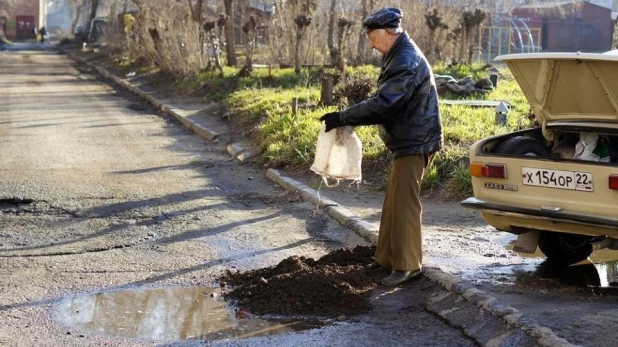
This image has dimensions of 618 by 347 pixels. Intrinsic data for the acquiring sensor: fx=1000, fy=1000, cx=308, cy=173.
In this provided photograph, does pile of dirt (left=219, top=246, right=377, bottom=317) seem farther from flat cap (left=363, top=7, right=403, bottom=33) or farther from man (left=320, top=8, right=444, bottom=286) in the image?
flat cap (left=363, top=7, right=403, bottom=33)

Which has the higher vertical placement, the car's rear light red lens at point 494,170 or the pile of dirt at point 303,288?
the car's rear light red lens at point 494,170

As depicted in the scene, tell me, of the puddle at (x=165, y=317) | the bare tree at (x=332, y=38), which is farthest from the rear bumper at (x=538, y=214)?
the bare tree at (x=332, y=38)

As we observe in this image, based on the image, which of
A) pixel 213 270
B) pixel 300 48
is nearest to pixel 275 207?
pixel 213 270

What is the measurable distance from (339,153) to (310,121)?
6.90m

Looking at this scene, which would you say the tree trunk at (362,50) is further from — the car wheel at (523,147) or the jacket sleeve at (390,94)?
the jacket sleeve at (390,94)

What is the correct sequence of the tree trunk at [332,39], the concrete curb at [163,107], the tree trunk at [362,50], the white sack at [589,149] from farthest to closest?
the tree trunk at [362,50], the tree trunk at [332,39], the concrete curb at [163,107], the white sack at [589,149]

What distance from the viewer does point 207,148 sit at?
15531mm

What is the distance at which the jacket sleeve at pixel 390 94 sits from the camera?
6664mm

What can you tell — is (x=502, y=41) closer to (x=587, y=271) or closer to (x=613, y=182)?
(x=587, y=271)

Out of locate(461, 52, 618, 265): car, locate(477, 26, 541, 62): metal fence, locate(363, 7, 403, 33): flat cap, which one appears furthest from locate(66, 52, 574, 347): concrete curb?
locate(477, 26, 541, 62): metal fence

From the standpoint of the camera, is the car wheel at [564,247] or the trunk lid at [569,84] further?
the car wheel at [564,247]

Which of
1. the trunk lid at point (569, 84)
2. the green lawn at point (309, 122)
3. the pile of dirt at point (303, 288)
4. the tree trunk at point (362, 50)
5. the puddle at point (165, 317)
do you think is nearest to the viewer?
the puddle at point (165, 317)

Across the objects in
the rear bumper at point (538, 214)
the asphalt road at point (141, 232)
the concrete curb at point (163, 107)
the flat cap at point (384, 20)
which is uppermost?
the flat cap at point (384, 20)

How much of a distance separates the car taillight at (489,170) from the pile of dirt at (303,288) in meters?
1.08
